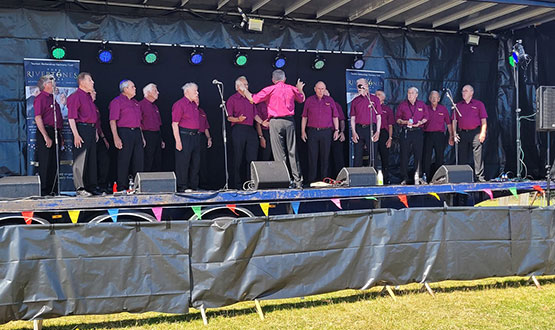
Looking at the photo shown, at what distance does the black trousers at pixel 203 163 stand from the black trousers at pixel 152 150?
65cm

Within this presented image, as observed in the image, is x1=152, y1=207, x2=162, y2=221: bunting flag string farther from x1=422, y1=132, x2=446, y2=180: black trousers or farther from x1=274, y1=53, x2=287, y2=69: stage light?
x1=422, y1=132, x2=446, y2=180: black trousers

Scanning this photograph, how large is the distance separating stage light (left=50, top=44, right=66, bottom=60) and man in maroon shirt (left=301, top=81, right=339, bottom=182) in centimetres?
367

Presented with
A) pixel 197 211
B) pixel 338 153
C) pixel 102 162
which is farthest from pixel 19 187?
pixel 338 153

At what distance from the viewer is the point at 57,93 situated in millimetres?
7891

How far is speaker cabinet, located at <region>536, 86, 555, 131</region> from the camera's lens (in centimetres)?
786

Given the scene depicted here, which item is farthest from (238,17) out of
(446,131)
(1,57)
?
(446,131)

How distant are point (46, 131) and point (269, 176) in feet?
10.7

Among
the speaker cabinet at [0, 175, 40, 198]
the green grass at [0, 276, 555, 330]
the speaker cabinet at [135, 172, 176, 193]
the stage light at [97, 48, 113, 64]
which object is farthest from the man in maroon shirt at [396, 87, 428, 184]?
the speaker cabinet at [0, 175, 40, 198]

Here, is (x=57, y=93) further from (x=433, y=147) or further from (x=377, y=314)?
(x=433, y=147)

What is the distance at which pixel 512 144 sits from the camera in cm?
1044

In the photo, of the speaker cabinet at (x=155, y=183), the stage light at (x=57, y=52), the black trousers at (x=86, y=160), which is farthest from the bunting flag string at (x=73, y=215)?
the stage light at (x=57, y=52)

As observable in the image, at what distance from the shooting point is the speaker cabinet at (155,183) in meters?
6.10

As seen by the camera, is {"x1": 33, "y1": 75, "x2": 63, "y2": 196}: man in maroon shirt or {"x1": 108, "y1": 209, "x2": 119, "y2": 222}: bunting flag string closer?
{"x1": 108, "y1": 209, "x2": 119, "y2": 222}: bunting flag string

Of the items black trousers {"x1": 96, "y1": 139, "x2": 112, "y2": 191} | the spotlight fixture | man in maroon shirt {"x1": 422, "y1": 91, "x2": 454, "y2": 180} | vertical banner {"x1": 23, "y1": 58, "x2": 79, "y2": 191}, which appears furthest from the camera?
man in maroon shirt {"x1": 422, "y1": 91, "x2": 454, "y2": 180}
